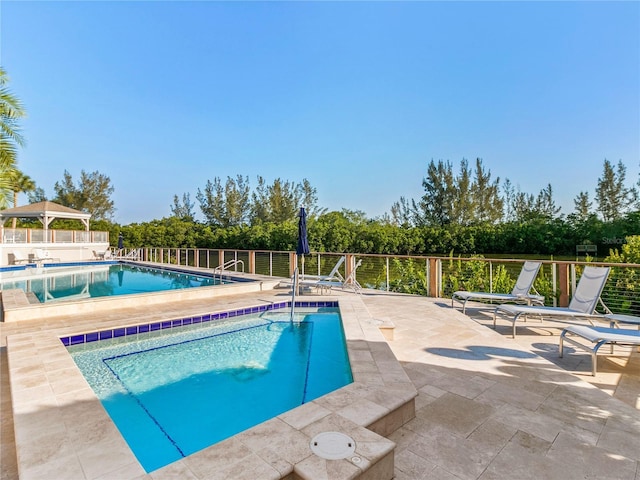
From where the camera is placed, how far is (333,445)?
183cm

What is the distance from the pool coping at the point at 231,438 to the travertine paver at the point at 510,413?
0.24 feet

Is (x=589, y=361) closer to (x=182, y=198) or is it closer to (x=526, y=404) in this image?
(x=526, y=404)

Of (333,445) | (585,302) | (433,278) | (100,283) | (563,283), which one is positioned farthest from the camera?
(100,283)

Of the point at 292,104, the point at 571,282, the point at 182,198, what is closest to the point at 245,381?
the point at 571,282

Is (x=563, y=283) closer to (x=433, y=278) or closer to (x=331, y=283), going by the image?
(x=433, y=278)

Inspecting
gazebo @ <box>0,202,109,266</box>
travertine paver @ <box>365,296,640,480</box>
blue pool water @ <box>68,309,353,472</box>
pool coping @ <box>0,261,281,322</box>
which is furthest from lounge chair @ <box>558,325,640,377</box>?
gazebo @ <box>0,202,109,266</box>

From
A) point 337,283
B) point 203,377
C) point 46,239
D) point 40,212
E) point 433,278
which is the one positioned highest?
point 40,212

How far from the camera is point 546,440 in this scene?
2.21 metres

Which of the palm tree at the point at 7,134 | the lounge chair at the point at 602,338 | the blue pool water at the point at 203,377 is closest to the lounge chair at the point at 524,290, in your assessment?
the lounge chair at the point at 602,338

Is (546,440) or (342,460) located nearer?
(342,460)

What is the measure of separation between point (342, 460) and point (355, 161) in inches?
1018

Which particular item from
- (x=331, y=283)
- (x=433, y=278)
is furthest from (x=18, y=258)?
(x=433, y=278)

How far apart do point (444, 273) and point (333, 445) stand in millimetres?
7908

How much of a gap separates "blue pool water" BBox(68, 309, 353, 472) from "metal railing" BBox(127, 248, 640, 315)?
95.1 inches
